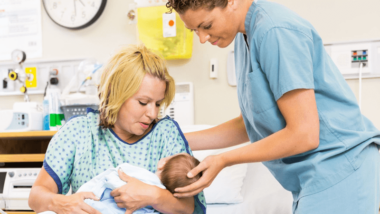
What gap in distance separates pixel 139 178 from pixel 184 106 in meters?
1.19

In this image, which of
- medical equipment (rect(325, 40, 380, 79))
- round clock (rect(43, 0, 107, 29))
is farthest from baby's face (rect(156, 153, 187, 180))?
round clock (rect(43, 0, 107, 29))

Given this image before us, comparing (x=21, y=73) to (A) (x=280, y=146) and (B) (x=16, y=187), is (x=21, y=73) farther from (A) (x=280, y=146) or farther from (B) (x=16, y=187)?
(A) (x=280, y=146)

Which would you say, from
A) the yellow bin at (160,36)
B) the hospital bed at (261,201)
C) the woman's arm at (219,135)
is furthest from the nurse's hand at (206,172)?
the yellow bin at (160,36)

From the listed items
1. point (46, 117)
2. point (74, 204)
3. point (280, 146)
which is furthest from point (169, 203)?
point (46, 117)

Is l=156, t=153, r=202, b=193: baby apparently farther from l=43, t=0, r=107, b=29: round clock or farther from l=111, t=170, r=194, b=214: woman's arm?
l=43, t=0, r=107, b=29: round clock

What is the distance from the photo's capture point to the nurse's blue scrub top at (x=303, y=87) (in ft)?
2.95

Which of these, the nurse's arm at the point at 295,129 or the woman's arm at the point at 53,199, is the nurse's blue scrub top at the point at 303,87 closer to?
the nurse's arm at the point at 295,129

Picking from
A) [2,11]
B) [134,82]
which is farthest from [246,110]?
[2,11]

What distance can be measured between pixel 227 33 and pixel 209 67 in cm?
117

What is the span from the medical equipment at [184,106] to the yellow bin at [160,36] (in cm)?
21

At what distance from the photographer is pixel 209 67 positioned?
7.27 ft

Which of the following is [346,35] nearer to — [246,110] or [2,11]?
[246,110]

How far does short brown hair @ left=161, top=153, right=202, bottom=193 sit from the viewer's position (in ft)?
3.45

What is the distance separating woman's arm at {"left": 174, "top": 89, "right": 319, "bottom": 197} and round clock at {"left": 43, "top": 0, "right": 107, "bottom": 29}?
1.83 meters
